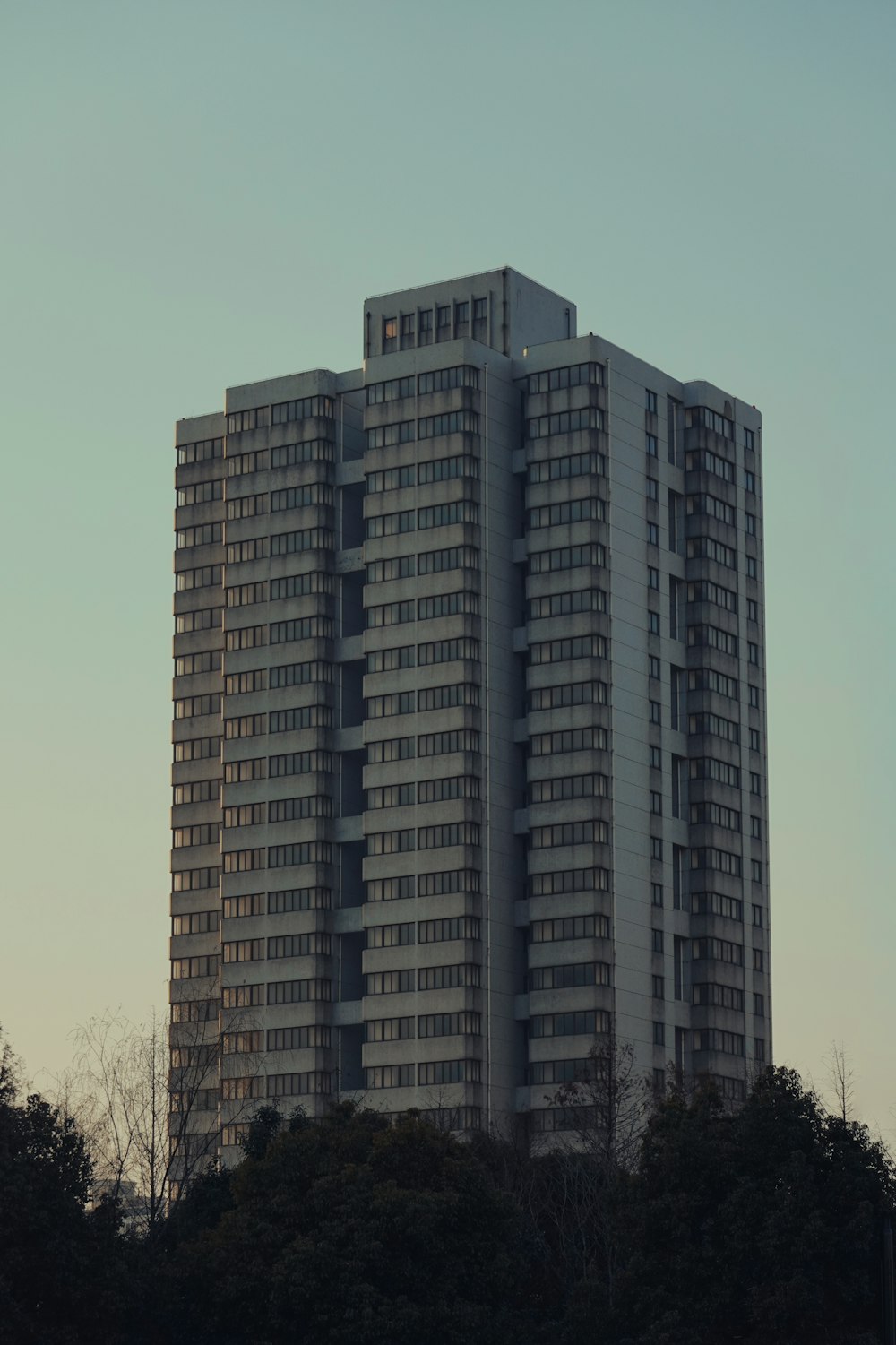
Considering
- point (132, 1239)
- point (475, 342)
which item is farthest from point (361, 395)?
point (132, 1239)

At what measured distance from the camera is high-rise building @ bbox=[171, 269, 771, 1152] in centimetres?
17900

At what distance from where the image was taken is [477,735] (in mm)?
181000

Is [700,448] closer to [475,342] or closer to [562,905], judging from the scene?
[475,342]

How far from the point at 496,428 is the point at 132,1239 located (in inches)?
3941

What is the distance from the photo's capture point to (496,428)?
612 feet

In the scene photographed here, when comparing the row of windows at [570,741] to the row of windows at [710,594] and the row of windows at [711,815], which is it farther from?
the row of windows at [710,594]

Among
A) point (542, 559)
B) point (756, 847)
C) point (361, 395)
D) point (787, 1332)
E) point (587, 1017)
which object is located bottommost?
point (787, 1332)

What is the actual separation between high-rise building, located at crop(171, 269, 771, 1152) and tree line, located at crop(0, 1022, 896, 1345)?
7789 centimetres

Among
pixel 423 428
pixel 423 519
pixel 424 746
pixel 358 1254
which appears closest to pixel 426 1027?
pixel 424 746

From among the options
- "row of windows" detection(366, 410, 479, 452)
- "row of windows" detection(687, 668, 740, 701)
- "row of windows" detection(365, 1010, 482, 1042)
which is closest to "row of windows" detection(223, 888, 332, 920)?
"row of windows" detection(365, 1010, 482, 1042)

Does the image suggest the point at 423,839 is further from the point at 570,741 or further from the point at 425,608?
the point at 425,608

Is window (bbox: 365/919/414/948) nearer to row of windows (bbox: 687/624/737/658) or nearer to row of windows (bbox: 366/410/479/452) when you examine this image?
row of windows (bbox: 687/624/737/658)

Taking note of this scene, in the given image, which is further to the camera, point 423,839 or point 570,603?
point 570,603

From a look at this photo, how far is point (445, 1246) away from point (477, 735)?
89.6 m
